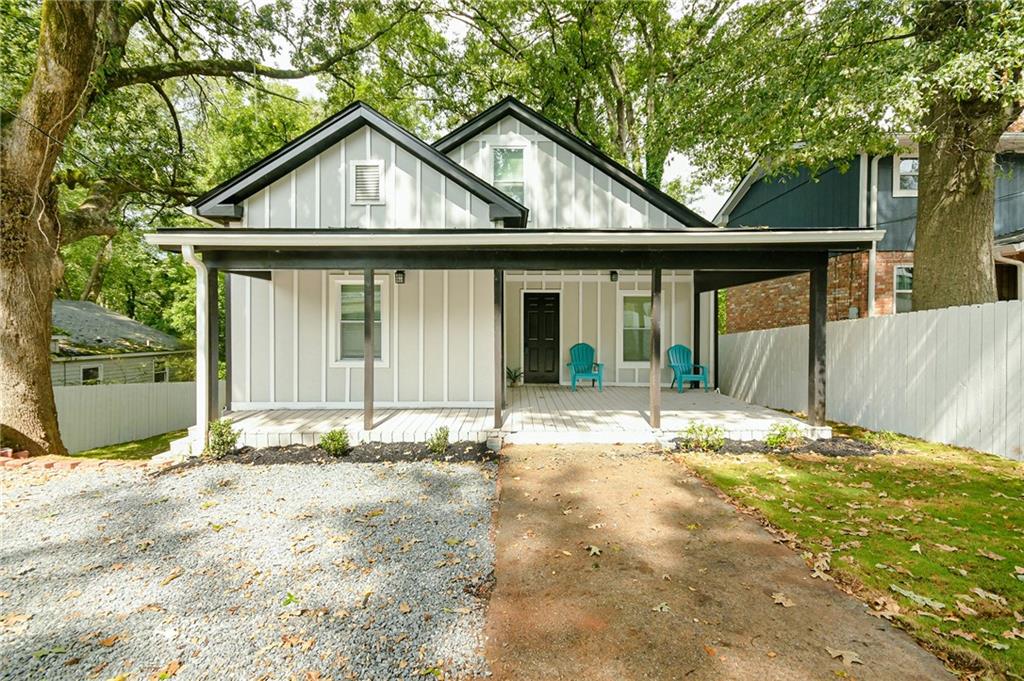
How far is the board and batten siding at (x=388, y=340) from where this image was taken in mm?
7672

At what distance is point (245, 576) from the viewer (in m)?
2.96

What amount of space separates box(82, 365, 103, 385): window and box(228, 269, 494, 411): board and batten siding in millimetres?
8550

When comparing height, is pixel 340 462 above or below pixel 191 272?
below

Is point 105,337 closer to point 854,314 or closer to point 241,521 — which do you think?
point 241,521

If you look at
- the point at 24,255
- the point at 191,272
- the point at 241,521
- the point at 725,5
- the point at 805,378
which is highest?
the point at 725,5

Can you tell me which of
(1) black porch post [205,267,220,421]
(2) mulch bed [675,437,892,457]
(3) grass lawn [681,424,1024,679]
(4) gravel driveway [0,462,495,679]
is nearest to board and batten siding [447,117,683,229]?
(2) mulch bed [675,437,892,457]

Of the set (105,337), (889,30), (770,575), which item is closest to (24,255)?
(105,337)

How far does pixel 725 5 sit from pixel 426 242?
1146 centimetres

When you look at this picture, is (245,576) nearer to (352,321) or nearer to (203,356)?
(203,356)

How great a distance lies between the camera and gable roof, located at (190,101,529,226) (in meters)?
7.45

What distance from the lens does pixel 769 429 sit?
6.00 metres

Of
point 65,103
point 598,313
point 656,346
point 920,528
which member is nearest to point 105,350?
point 65,103

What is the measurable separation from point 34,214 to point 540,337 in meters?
9.00

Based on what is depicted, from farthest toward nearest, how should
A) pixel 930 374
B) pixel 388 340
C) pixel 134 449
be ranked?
pixel 134 449
pixel 388 340
pixel 930 374
